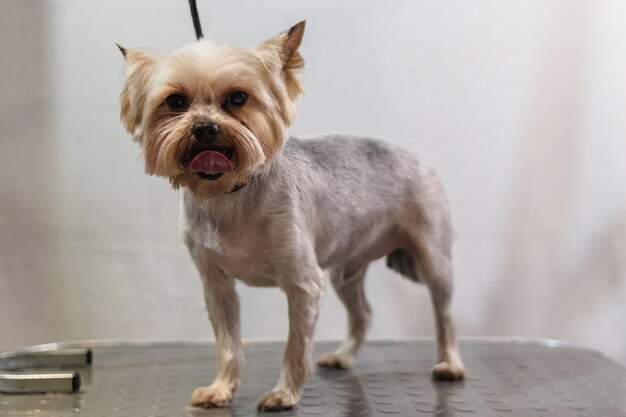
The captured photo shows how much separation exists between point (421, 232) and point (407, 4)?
2.37 ft

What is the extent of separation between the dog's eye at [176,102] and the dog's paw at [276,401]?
600mm

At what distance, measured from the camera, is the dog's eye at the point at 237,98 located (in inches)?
54.2

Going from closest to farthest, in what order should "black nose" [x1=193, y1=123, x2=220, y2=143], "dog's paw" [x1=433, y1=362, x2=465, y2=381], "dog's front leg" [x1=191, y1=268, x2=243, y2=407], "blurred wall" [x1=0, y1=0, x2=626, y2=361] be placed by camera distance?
"black nose" [x1=193, y1=123, x2=220, y2=143], "dog's front leg" [x1=191, y1=268, x2=243, y2=407], "dog's paw" [x1=433, y1=362, x2=465, y2=381], "blurred wall" [x1=0, y1=0, x2=626, y2=361]

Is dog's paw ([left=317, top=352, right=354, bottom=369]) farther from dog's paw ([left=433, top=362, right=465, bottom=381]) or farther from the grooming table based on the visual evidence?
dog's paw ([left=433, top=362, right=465, bottom=381])

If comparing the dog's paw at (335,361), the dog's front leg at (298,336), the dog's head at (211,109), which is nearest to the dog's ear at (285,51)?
the dog's head at (211,109)

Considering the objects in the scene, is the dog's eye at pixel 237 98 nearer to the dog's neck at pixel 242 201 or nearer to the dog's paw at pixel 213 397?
the dog's neck at pixel 242 201

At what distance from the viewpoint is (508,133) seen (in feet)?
7.63

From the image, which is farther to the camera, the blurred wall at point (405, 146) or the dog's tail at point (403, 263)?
the blurred wall at point (405, 146)

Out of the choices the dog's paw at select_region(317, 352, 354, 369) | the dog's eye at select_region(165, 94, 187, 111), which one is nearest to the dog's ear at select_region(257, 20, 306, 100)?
the dog's eye at select_region(165, 94, 187, 111)

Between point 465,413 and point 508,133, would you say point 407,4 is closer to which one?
point 508,133

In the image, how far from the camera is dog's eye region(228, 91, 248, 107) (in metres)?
1.38

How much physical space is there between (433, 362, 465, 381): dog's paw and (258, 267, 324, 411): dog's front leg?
432 millimetres

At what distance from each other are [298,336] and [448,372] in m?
0.48

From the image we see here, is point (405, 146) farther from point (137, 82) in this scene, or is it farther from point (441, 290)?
point (137, 82)
